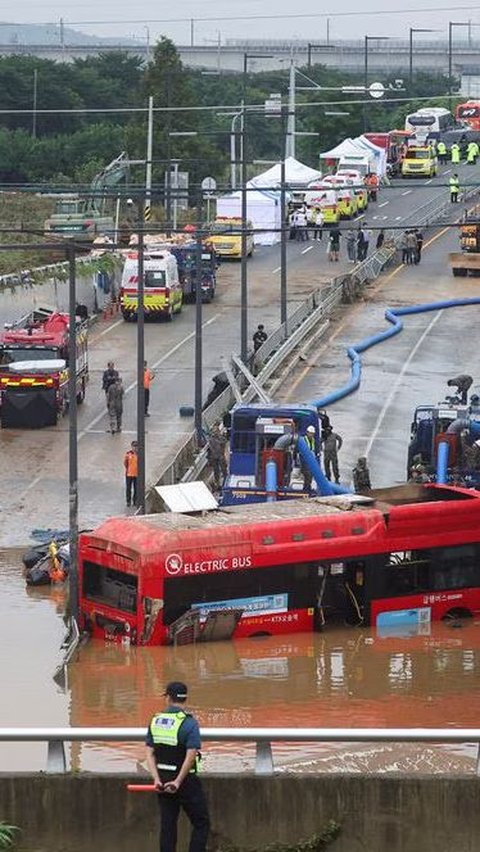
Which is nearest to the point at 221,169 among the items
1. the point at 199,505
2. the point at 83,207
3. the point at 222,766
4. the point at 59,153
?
the point at 59,153

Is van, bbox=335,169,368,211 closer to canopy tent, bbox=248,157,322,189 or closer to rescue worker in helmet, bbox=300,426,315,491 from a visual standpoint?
canopy tent, bbox=248,157,322,189

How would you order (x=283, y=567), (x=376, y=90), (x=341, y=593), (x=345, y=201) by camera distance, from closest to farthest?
(x=283, y=567)
(x=341, y=593)
(x=345, y=201)
(x=376, y=90)

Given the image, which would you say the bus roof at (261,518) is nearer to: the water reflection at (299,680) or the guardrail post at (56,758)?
the water reflection at (299,680)

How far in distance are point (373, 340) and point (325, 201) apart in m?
26.4

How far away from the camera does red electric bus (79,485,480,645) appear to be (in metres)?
30.1

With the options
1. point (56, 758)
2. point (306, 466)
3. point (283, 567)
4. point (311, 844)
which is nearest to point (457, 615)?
point (283, 567)

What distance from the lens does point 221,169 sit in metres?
130

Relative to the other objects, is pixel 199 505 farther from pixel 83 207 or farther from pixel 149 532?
pixel 83 207

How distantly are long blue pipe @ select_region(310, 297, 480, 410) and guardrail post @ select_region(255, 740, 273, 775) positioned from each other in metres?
37.9

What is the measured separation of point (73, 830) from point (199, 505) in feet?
62.2

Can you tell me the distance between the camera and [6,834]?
44.1 feet

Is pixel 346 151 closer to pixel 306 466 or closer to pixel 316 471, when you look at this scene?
pixel 306 466

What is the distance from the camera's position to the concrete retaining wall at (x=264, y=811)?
13.8 m

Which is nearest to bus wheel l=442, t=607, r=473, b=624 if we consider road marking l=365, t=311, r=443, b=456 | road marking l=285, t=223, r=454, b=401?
road marking l=365, t=311, r=443, b=456
